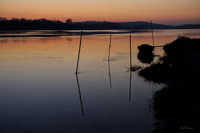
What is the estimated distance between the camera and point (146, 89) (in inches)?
541

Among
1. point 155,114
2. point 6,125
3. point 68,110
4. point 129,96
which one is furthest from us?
point 129,96

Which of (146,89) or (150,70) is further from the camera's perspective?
(150,70)

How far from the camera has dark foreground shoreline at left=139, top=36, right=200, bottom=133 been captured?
695cm

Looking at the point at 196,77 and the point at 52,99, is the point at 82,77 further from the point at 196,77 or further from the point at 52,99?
the point at 196,77

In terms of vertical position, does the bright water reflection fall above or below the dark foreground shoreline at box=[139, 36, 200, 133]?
below

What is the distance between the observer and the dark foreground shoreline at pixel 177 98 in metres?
6.95

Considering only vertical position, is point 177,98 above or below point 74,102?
above

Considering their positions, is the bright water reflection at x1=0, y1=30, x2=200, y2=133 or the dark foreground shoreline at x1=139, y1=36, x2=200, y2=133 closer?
the dark foreground shoreline at x1=139, y1=36, x2=200, y2=133

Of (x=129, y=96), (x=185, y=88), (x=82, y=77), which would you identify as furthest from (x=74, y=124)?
(x=82, y=77)

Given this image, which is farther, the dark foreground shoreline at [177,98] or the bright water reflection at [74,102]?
the bright water reflection at [74,102]

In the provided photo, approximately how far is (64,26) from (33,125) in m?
167

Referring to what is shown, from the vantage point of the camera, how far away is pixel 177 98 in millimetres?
10188

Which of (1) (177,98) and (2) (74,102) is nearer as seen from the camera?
(1) (177,98)

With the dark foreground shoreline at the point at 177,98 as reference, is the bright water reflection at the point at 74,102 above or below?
below
